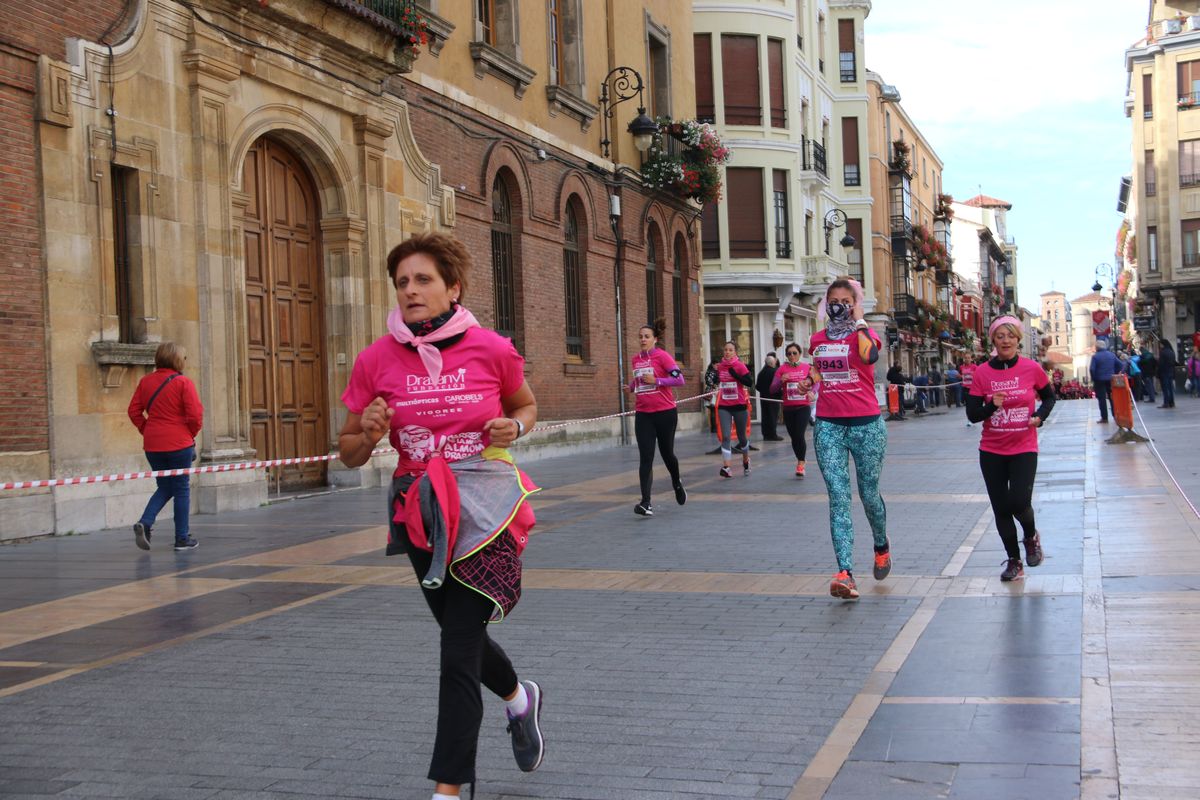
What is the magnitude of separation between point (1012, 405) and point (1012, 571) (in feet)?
3.33

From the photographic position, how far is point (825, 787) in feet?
13.1

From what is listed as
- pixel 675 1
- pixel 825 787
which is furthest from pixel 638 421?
pixel 675 1

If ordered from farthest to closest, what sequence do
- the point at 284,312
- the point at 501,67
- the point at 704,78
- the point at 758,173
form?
the point at 758,173, the point at 704,78, the point at 501,67, the point at 284,312

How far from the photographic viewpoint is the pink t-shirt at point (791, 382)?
16172mm

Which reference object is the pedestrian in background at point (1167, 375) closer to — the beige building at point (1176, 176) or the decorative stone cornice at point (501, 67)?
the decorative stone cornice at point (501, 67)

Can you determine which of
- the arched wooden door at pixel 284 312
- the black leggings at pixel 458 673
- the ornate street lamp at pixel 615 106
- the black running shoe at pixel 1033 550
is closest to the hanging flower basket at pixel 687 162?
the ornate street lamp at pixel 615 106

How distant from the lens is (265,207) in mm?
15148

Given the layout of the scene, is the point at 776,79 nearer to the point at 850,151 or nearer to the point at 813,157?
the point at 813,157

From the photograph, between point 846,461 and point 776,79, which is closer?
point 846,461

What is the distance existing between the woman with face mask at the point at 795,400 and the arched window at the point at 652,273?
412 inches

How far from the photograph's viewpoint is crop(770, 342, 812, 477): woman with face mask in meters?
16.2

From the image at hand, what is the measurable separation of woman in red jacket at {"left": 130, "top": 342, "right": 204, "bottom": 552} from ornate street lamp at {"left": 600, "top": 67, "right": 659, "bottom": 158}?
1532 centimetres

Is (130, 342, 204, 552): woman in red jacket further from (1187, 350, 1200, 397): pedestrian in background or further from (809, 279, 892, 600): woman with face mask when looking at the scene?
(1187, 350, 1200, 397): pedestrian in background

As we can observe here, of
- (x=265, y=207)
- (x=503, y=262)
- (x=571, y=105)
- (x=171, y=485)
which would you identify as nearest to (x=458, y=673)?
(x=171, y=485)
